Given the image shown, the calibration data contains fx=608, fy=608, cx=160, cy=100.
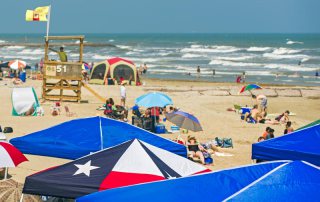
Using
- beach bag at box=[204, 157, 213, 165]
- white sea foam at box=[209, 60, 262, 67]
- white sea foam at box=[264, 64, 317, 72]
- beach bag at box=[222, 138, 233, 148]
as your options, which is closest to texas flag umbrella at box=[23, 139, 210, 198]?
beach bag at box=[204, 157, 213, 165]

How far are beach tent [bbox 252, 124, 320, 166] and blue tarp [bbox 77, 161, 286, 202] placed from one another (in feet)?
Answer: 9.03

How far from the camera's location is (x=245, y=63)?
5738cm

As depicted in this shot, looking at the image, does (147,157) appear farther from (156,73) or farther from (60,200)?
(156,73)

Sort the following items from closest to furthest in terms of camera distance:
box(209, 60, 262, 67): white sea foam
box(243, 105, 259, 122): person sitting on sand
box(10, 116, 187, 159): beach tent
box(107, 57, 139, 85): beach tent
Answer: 1. box(10, 116, 187, 159): beach tent
2. box(243, 105, 259, 122): person sitting on sand
3. box(107, 57, 139, 85): beach tent
4. box(209, 60, 262, 67): white sea foam

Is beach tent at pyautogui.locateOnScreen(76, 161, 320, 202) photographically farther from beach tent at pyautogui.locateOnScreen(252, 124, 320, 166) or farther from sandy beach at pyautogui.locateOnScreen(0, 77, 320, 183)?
sandy beach at pyautogui.locateOnScreen(0, 77, 320, 183)

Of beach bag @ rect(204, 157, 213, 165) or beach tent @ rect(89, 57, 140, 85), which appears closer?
beach bag @ rect(204, 157, 213, 165)

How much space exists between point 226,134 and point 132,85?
46.9 feet

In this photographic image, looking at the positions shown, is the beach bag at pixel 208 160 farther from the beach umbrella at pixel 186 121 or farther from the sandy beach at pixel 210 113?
the beach umbrella at pixel 186 121

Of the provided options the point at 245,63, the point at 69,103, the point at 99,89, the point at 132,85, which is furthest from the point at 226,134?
the point at 245,63

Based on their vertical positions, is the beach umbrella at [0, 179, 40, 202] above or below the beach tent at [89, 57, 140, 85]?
above

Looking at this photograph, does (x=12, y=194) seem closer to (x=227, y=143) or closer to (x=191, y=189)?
(x=191, y=189)
